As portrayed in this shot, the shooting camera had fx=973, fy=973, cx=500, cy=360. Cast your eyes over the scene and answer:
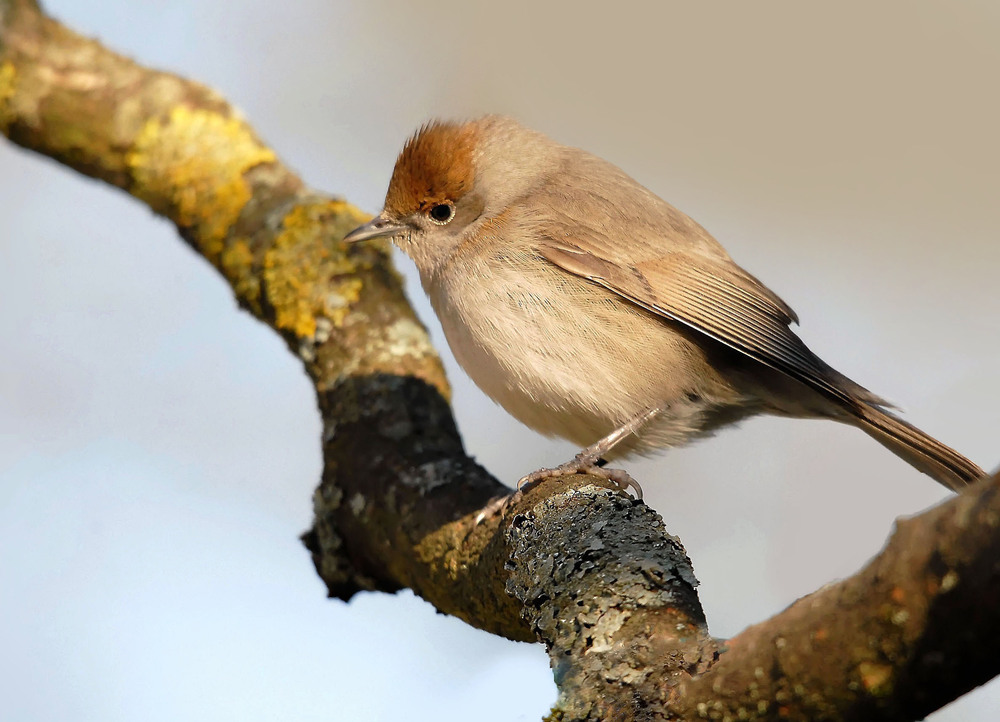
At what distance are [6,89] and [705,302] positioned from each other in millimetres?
4000

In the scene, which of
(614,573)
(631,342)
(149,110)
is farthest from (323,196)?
(614,573)

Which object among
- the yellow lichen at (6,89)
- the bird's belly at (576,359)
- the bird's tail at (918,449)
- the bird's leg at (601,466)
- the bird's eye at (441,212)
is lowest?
the bird's tail at (918,449)

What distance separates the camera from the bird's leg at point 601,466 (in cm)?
353

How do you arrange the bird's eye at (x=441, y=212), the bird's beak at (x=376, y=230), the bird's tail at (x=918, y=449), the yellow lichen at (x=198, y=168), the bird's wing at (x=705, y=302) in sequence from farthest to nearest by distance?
the yellow lichen at (x=198, y=168)
the bird's eye at (x=441, y=212)
the bird's beak at (x=376, y=230)
the bird's wing at (x=705, y=302)
the bird's tail at (x=918, y=449)

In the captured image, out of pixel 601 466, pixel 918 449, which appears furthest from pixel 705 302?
pixel 918 449

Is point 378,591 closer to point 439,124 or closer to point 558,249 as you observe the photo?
point 558,249

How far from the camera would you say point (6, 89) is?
17.7 ft

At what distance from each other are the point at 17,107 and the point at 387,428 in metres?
2.98

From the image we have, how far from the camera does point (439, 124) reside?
4.86 m

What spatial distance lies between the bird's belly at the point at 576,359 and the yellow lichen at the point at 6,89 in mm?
2881

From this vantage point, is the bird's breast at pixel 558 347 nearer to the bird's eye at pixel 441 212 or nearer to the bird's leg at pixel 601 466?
the bird's leg at pixel 601 466

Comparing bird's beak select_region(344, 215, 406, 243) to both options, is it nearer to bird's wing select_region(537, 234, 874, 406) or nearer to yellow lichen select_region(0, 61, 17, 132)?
bird's wing select_region(537, 234, 874, 406)

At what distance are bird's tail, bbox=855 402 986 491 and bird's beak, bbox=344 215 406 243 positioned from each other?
2.30 metres

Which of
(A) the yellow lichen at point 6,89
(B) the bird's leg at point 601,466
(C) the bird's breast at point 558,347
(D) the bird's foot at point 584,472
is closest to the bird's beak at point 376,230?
(C) the bird's breast at point 558,347
